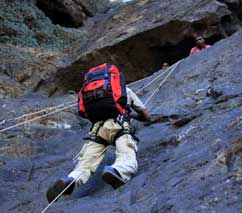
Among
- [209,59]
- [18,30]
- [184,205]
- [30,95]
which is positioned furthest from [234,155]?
[18,30]

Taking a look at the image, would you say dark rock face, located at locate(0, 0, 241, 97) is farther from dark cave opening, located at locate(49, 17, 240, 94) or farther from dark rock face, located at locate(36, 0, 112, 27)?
dark rock face, located at locate(36, 0, 112, 27)

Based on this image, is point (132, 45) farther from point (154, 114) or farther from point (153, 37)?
point (154, 114)

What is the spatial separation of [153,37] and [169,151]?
652 cm

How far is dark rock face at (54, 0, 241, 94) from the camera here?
40.7ft

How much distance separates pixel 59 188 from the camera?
6117 millimetres

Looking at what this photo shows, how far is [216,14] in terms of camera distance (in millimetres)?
12328

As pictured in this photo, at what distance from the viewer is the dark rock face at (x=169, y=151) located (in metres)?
4.84

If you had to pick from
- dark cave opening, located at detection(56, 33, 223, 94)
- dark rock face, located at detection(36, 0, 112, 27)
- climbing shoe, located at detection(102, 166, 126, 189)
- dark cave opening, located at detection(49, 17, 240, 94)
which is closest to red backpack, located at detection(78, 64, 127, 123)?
climbing shoe, located at detection(102, 166, 126, 189)

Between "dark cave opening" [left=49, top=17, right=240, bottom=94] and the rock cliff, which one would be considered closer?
the rock cliff

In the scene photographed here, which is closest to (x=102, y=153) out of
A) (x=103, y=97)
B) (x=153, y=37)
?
(x=103, y=97)

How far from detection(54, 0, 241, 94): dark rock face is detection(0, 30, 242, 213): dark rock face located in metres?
2.28

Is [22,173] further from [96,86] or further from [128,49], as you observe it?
[128,49]

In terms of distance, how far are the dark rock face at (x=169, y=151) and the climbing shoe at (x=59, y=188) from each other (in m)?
0.10

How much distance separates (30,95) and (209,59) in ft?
17.9
